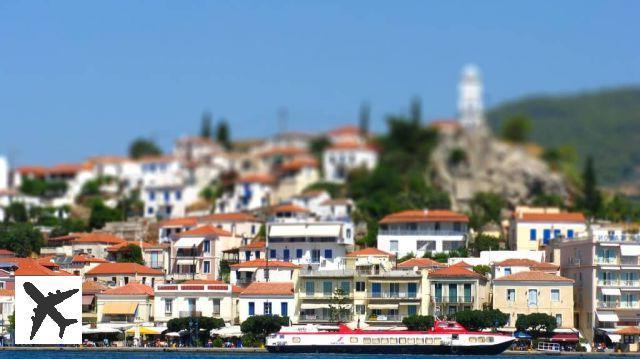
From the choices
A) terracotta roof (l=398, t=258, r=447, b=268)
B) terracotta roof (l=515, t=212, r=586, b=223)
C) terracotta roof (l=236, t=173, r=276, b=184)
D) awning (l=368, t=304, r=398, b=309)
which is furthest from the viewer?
terracotta roof (l=236, t=173, r=276, b=184)

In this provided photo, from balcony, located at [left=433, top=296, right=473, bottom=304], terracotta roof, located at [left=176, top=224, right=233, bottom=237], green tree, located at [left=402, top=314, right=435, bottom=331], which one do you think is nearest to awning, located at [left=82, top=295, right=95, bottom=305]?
terracotta roof, located at [left=176, top=224, right=233, bottom=237]

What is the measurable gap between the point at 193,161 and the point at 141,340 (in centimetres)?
6506

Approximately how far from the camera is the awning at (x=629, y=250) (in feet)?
278

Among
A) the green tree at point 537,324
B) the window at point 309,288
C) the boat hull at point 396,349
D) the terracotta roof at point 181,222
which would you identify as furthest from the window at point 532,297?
the terracotta roof at point 181,222

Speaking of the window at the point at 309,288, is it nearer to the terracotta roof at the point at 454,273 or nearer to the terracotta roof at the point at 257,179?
the terracotta roof at the point at 454,273

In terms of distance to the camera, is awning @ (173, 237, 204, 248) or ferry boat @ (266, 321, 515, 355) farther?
awning @ (173, 237, 204, 248)

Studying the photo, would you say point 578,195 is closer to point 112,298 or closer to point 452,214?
point 452,214

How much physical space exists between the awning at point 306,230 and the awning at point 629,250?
20673 millimetres

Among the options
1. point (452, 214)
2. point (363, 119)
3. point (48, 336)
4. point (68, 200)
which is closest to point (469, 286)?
point (452, 214)

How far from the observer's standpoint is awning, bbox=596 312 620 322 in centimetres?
8206

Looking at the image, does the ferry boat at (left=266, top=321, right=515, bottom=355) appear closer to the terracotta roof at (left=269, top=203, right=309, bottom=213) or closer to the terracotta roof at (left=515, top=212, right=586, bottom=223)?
the terracotta roof at (left=515, top=212, right=586, bottom=223)

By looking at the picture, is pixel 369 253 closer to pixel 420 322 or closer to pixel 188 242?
pixel 420 322

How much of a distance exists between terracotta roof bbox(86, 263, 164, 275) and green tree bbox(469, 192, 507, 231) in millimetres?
29417

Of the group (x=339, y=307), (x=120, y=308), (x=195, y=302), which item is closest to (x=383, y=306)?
(x=339, y=307)
